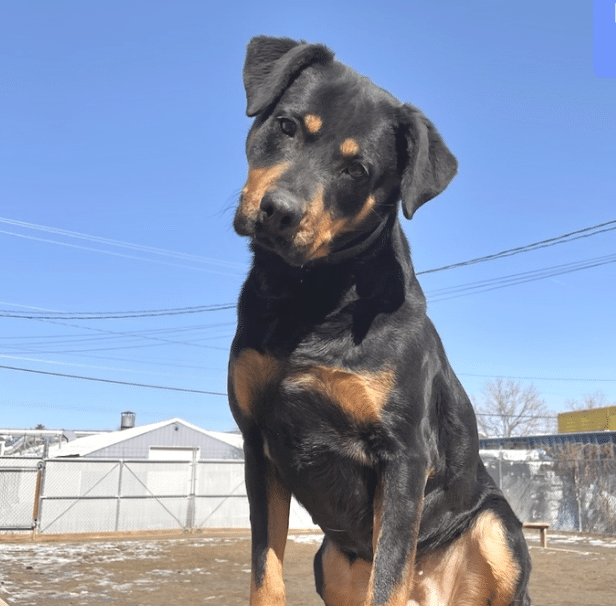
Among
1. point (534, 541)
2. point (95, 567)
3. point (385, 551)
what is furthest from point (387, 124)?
point (534, 541)

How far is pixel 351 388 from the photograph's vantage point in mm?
2477

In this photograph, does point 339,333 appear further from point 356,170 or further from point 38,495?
point 38,495

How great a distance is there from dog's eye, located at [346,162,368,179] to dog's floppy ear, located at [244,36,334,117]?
44 centimetres

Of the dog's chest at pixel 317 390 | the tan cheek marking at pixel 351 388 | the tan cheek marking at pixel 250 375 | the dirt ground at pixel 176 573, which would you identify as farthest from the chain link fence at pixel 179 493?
the tan cheek marking at pixel 351 388

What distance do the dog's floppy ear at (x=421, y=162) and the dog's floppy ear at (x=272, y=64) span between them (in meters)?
0.45

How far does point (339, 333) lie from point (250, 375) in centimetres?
37

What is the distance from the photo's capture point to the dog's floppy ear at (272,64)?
2703 millimetres

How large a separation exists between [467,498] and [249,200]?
5.31 feet

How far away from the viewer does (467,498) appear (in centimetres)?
300

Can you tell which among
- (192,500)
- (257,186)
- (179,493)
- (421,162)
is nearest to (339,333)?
(257,186)

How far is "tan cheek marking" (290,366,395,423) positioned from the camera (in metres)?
2.47

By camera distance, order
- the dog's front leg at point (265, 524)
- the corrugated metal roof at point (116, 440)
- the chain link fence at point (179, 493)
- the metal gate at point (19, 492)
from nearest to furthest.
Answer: the dog's front leg at point (265, 524) → the metal gate at point (19, 492) → the chain link fence at point (179, 493) → the corrugated metal roof at point (116, 440)

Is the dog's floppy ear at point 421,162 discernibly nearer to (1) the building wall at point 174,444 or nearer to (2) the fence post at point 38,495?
(2) the fence post at point 38,495

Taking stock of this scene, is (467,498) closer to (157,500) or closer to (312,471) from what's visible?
(312,471)
